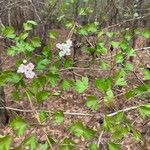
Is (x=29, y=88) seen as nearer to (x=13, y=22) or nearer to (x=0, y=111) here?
(x=0, y=111)

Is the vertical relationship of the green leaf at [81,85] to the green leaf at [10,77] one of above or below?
below

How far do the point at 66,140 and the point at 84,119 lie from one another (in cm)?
452

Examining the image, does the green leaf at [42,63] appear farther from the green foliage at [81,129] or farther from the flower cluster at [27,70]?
the green foliage at [81,129]

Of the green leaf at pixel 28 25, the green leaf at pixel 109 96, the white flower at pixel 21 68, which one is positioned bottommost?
the green leaf at pixel 109 96

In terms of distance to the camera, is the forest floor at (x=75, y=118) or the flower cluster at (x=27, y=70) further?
the forest floor at (x=75, y=118)

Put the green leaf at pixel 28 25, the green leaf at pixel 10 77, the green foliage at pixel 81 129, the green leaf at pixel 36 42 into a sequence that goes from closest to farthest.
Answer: the green foliage at pixel 81 129 → the green leaf at pixel 10 77 → the green leaf at pixel 36 42 → the green leaf at pixel 28 25

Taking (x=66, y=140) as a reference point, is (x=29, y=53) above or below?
above

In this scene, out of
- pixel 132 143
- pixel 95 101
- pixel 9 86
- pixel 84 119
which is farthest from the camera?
Result: pixel 9 86

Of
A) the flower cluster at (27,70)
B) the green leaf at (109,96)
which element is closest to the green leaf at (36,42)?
the flower cluster at (27,70)

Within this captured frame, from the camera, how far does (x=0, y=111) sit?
6.28 meters

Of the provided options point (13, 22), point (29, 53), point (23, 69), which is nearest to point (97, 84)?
point (23, 69)

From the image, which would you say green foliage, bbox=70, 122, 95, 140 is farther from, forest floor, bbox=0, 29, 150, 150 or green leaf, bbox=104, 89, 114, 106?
forest floor, bbox=0, 29, 150, 150

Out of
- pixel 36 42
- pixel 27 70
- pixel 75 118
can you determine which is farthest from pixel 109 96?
pixel 75 118

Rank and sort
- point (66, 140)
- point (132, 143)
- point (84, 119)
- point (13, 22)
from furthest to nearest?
point (13, 22)
point (84, 119)
point (132, 143)
point (66, 140)
